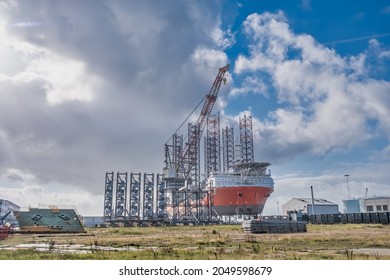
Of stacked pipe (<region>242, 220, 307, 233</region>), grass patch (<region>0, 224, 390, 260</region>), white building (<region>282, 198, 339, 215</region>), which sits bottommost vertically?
grass patch (<region>0, 224, 390, 260</region>)

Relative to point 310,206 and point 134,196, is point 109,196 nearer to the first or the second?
point 134,196

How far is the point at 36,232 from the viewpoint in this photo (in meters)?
37.1

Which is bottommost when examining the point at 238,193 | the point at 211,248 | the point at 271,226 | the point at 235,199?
the point at 211,248

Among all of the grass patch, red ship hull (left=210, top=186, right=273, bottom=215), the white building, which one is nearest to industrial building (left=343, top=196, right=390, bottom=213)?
the white building

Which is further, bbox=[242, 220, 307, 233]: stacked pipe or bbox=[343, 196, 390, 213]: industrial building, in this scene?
bbox=[343, 196, 390, 213]: industrial building

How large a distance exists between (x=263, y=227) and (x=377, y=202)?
68.3 m

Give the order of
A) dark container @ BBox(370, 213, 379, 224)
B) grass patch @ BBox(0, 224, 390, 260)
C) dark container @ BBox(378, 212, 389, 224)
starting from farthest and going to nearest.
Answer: dark container @ BBox(370, 213, 379, 224) → dark container @ BBox(378, 212, 389, 224) → grass patch @ BBox(0, 224, 390, 260)

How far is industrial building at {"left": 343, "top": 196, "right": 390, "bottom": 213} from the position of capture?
3329 inches

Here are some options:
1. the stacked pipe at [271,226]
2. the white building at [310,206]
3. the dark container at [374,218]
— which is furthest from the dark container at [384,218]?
the white building at [310,206]

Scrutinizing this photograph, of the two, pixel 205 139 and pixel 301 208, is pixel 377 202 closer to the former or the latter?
pixel 301 208

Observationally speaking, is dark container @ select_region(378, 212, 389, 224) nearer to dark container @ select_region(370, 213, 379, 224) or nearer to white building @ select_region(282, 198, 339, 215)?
dark container @ select_region(370, 213, 379, 224)

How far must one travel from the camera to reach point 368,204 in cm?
8825

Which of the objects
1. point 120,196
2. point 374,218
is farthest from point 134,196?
point 374,218
